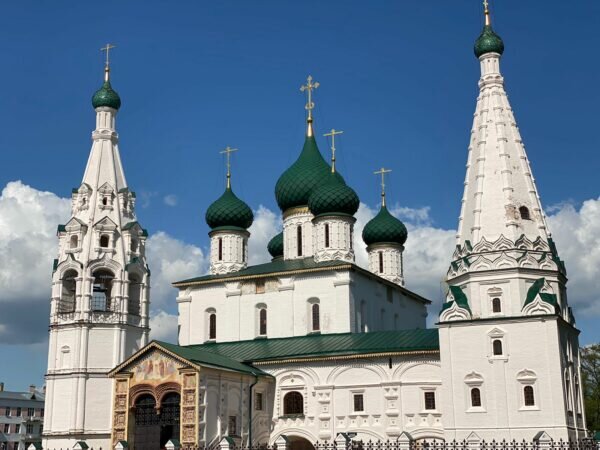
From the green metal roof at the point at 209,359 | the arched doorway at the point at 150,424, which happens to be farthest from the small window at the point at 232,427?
the arched doorway at the point at 150,424

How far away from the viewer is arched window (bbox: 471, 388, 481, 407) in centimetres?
2337

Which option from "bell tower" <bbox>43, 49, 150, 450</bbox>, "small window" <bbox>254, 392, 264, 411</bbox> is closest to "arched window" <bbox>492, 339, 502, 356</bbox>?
"small window" <bbox>254, 392, 264, 411</bbox>

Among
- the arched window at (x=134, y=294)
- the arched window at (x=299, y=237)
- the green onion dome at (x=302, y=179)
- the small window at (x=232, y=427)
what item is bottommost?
the small window at (x=232, y=427)

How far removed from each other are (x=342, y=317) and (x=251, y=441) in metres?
5.37

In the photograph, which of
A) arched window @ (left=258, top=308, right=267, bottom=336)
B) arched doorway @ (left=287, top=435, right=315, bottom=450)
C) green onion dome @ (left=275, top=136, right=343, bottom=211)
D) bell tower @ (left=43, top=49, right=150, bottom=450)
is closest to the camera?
arched doorway @ (left=287, top=435, right=315, bottom=450)

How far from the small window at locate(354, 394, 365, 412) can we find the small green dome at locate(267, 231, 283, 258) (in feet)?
36.5

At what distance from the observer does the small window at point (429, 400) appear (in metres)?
25.3

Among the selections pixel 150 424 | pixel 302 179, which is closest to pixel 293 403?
pixel 150 424

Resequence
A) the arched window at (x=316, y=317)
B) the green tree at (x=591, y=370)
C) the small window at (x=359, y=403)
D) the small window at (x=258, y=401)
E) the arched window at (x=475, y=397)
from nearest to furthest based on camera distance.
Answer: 1. the arched window at (x=475, y=397)
2. the small window at (x=359, y=403)
3. the small window at (x=258, y=401)
4. the arched window at (x=316, y=317)
5. the green tree at (x=591, y=370)

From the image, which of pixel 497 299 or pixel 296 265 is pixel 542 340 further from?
pixel 296 265

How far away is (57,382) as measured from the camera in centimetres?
2838

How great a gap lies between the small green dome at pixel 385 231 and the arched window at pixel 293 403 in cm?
1003

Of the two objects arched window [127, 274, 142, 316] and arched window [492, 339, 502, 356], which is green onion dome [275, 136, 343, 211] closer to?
arched window [127, 274, 142, 316]

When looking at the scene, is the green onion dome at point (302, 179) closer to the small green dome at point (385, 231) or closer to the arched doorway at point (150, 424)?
the small green dome at point (385, 231)
